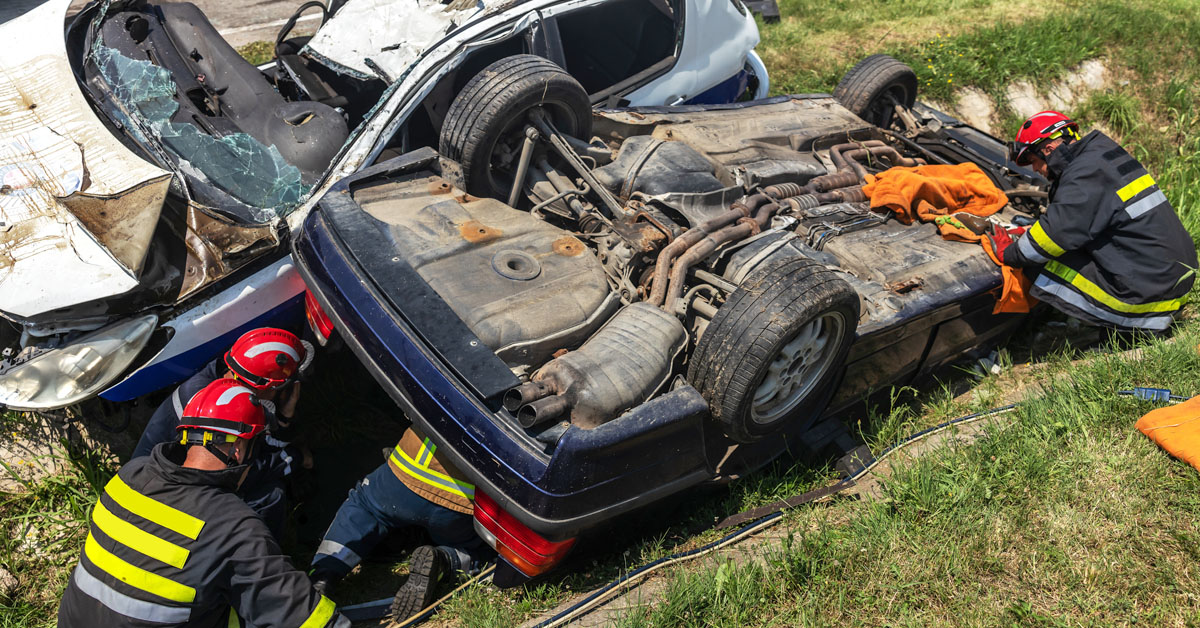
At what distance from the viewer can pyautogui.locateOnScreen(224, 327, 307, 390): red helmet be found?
3135 millimetres

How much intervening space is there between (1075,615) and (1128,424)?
1.16m

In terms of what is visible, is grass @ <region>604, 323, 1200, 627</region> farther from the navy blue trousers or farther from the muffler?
the navy blue trousers

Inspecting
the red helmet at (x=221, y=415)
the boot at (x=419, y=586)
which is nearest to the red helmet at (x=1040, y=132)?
the boot at (x=419, y=586)

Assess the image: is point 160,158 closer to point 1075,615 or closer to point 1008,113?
point 1075,615

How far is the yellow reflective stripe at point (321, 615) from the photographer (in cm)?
254

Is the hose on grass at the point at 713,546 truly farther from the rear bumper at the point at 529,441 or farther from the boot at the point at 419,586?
the boot at the point at 419,586

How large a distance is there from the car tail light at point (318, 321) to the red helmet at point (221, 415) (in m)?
0.51

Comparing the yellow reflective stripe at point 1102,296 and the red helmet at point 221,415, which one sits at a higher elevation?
the yellow reflective stripe at point 1102,296

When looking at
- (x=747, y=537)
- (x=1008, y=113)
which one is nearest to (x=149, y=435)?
(x=747, y=537)

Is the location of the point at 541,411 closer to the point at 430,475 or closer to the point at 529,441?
the point at 529,441

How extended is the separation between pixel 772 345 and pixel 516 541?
1.13 meters

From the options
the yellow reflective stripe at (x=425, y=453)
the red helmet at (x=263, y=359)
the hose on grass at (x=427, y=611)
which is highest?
the red helmet at (x=263, y=359)

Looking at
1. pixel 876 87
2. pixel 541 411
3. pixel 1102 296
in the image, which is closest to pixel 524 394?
pixel 541 411

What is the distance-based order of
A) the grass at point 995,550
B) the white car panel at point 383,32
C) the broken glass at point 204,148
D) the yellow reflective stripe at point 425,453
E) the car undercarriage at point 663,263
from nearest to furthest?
the grass at point 995,550 < the car undercarriage at point 663,263 < the yellow reflective stripe at point 425,453 < the broken glass at point 204,148 < the white car panel at point 383,32
